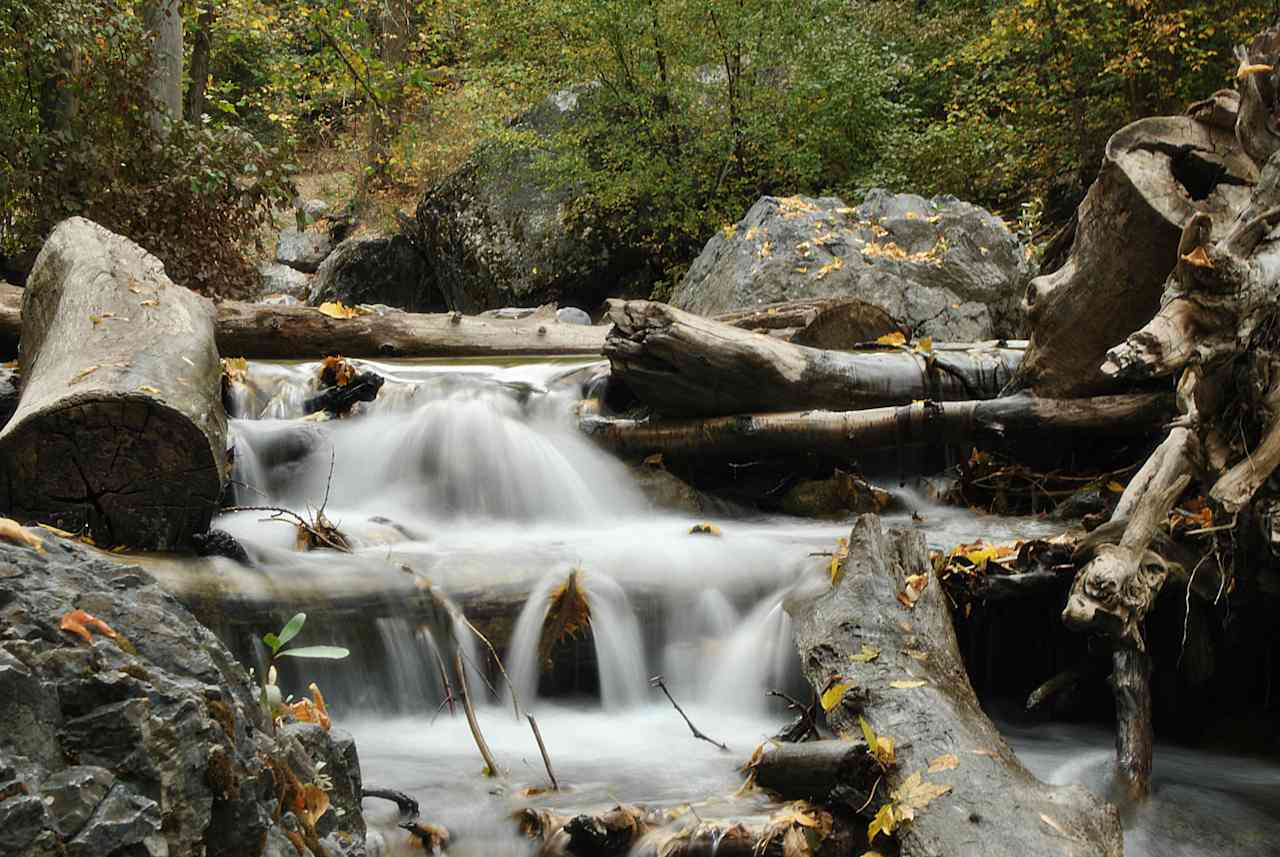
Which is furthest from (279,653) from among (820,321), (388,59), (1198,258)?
(388,59)

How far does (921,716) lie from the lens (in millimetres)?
3582

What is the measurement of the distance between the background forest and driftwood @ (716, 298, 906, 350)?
3.79 meters

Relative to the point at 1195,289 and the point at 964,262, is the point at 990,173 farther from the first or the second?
the point at 1195,289

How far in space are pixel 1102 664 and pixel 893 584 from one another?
111cm

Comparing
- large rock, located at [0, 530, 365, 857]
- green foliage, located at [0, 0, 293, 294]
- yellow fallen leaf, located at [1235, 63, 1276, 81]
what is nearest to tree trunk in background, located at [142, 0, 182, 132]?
green foliage, located at [0, 0, 293, 294]

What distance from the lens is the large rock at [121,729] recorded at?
154 cm

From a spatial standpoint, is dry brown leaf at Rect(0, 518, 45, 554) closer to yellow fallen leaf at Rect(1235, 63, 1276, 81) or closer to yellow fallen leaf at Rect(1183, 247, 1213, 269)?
yellow fallen leaf at Rect(1183, 247, 1213, 269)

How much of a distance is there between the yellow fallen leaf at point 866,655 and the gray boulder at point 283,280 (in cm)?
1755

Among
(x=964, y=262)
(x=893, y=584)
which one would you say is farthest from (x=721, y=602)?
(x=964, y=262)

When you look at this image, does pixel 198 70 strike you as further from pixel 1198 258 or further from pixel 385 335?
pixel 1198 258

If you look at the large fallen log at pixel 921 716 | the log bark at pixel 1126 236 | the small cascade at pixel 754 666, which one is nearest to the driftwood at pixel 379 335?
the log bark at pixel 1126 236

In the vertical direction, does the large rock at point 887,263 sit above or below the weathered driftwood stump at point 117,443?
above

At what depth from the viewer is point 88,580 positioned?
6.31ft

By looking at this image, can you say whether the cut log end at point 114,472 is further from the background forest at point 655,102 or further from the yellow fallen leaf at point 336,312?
the background forest at point 655,102
